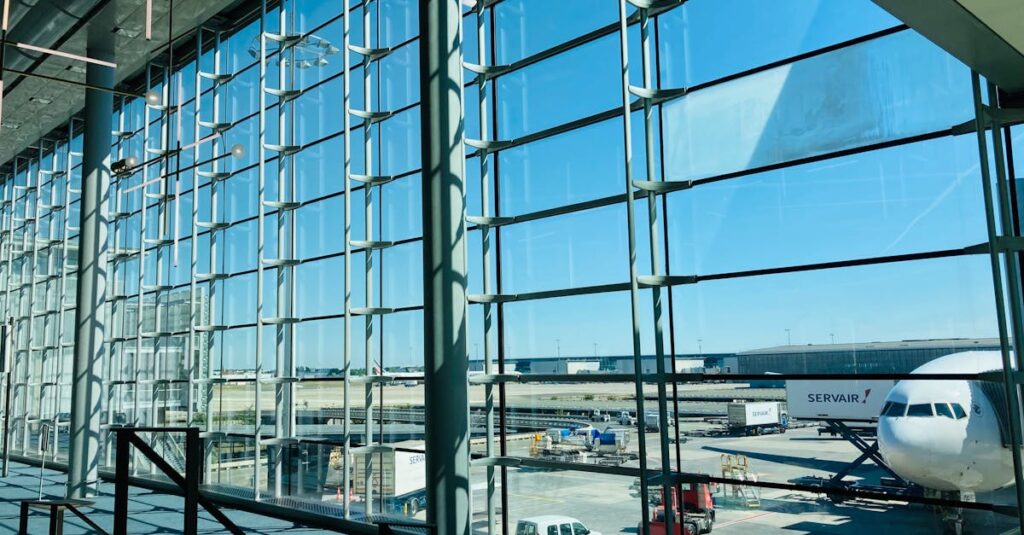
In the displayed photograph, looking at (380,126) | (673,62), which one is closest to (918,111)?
(673,62)

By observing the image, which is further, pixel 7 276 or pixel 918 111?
pixel 7 276

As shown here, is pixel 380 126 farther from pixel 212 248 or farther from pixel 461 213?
pixel 212 248

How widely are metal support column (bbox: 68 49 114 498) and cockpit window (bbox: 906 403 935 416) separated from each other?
44.3 feet

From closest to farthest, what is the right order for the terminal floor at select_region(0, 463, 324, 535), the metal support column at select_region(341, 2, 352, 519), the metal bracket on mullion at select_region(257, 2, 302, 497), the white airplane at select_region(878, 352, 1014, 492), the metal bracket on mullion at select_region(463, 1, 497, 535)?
the white airplane at select_region(878, 352, 1014, 492)
the metal bracket on mullion at select_region(463, 1, 497, 535)
the metal support column at select_region(341, 2, 352, 519)
the terminal floor at select_region(0, 463, 324, 535)
the metal bracket on mullion at select_region(257, 2, 302, 497)

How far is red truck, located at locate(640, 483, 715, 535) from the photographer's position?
24.2 feet

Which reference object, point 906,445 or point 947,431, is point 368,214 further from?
point 947,431

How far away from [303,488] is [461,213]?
19.7 ft

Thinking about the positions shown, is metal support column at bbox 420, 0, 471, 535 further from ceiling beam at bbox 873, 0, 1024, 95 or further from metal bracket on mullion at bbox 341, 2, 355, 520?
ceiling beam at bbox 873, 0, 1024, 95

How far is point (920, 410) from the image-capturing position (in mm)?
6281

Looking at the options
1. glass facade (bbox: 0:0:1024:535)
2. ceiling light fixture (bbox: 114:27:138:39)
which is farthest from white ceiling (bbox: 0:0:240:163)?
glass facade (bbox: 0:0:1024:535)

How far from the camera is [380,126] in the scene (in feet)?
36.1

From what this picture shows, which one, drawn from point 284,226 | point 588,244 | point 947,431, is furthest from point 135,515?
point 947,431

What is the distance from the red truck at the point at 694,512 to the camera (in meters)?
7.36

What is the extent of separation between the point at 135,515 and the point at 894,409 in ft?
36.4
